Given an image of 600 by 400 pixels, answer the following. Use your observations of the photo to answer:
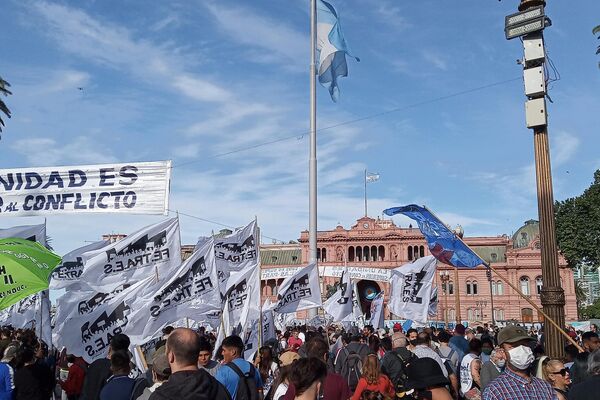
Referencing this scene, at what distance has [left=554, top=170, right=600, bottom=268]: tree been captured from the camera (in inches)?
1736

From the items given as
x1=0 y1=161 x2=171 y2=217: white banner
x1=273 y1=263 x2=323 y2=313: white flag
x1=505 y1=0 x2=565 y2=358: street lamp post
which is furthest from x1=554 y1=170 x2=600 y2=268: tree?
x1=0 y1=161 x2=171 y2=217: white banner

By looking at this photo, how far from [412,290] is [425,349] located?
366 inches

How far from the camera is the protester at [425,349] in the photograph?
26.1ft

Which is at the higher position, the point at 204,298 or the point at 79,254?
the point at 79,254

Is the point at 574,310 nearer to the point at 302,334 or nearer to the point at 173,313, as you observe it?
the point at 302,334

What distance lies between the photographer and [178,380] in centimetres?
350

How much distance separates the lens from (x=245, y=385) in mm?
5754

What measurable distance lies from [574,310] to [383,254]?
991 inches

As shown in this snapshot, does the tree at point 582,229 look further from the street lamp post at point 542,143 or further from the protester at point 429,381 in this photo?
the protester at point 429,381

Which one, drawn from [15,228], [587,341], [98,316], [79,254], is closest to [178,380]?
[98,316]

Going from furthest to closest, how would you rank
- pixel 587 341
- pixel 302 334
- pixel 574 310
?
1. pixel 574 310
2. pixel 302 334
3. pixel 587 341

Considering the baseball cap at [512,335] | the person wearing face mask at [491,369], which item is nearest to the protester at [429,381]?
the baseball cap at [512,335]

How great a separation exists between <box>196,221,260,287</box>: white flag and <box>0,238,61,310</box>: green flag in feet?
13.6

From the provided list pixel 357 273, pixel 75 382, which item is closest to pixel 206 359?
pixel 75 382
